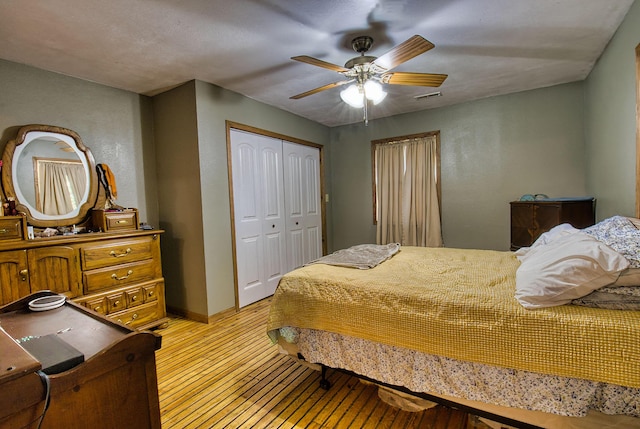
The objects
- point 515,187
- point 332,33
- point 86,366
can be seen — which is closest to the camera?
point 86,366

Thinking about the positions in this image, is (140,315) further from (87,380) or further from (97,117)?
(87,380)

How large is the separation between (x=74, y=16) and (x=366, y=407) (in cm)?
309

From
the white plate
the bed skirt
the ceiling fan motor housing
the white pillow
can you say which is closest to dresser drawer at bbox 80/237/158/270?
the white plate

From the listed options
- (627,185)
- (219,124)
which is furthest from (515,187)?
(219,124)

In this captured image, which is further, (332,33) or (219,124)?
(219,124)

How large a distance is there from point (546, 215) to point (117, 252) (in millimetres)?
4126

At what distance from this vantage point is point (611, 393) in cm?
120

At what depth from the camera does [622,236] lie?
4.92 ft

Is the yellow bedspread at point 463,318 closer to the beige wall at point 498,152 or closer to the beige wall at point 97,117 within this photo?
the beige wall at point 498,152

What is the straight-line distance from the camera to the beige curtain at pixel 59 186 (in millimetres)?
2613

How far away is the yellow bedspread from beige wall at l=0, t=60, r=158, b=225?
2.33 meters

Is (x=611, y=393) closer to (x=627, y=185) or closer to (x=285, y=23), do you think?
(x=627, y=185)

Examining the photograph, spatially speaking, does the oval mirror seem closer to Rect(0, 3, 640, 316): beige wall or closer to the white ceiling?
Rect(0, 3, 640, 316): beige wall

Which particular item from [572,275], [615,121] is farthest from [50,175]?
[615,121]
